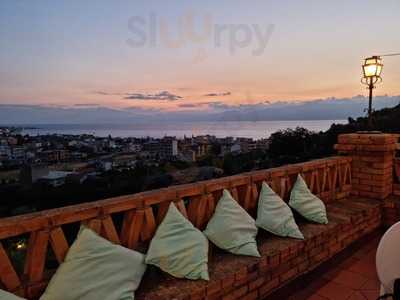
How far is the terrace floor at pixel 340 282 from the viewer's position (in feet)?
6.57

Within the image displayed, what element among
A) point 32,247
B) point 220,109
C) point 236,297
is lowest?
point 236,297

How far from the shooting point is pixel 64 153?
13.3 feet

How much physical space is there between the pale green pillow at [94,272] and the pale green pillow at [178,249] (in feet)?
0.44

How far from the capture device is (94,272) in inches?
54.5

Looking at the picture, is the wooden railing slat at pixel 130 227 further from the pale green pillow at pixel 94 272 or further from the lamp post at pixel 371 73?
the lamp post at pixel 371 73

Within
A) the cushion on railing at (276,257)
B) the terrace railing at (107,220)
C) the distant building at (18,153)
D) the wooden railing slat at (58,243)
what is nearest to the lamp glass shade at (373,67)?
the cushion on railing at (276,257)

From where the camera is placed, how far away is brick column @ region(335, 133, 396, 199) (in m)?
3.18

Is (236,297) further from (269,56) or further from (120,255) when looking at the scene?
(269,56)

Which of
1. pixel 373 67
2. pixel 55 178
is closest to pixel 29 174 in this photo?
pixel 55 178

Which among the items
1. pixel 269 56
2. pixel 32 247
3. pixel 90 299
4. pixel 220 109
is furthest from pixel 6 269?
pixel 220 109

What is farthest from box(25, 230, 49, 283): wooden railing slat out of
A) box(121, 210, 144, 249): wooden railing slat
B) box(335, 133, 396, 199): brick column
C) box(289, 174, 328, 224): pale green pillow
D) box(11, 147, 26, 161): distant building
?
box(335, 133, 396, 199): brick column

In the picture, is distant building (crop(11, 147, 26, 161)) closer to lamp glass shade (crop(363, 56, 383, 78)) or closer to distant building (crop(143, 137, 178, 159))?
distant building (crop(143, 137, 178, 159))

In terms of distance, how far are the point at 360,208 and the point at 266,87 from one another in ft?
25.8

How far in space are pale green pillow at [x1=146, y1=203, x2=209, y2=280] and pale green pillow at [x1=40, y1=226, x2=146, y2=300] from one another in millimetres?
135
